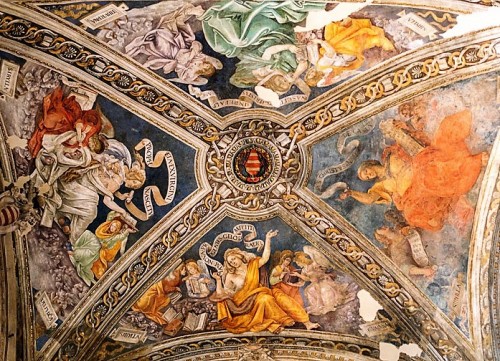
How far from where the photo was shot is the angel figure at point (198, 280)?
1432 cm

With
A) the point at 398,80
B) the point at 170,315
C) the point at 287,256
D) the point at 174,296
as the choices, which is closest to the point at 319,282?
the point at 287,256

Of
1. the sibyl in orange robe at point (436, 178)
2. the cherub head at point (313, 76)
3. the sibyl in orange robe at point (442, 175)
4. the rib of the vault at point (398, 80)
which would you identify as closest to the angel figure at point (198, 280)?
the rib of the vault at point (398, 80)

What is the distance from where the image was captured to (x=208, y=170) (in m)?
14.0

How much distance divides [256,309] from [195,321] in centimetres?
105

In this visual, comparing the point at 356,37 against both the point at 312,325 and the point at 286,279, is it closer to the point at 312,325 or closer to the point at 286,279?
the point at 286,279

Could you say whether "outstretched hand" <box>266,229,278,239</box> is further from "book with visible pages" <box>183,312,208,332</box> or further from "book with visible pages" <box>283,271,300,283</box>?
"book with visible pages" <box>183,312,208,332</box>

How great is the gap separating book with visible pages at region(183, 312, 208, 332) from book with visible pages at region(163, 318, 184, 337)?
102mm

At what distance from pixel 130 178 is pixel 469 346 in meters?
5.98

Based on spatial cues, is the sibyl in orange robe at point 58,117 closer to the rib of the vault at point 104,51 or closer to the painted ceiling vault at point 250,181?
the painted ceiling vault at point 250,181

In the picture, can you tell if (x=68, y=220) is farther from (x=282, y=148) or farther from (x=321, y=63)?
(x=321, y=63)

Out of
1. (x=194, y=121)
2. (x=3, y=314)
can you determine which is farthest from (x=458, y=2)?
(x=3, y=314)

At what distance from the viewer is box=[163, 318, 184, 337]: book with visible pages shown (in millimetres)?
14438

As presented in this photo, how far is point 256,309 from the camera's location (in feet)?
47.8

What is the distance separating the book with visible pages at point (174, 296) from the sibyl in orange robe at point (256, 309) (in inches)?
27.0
